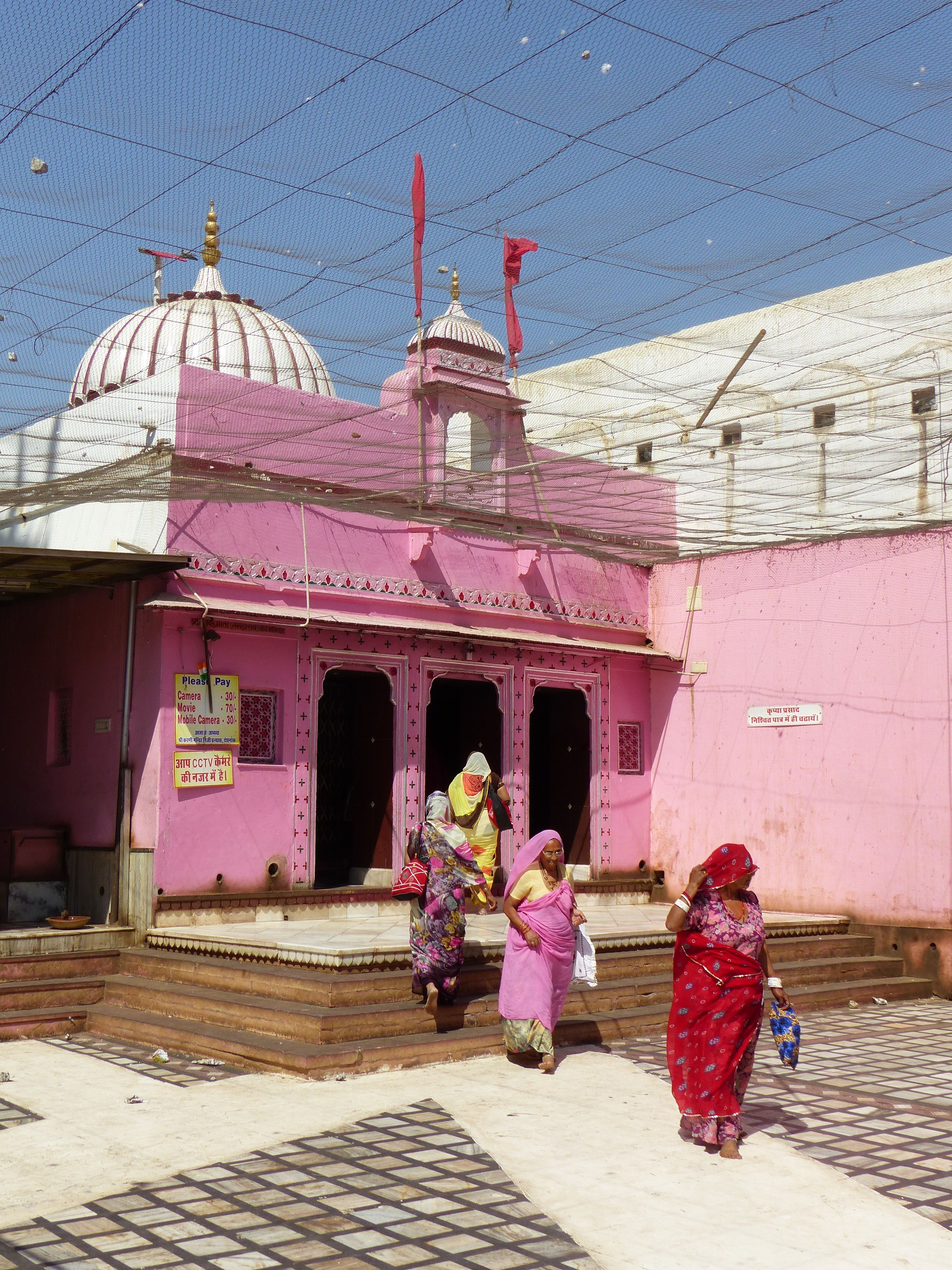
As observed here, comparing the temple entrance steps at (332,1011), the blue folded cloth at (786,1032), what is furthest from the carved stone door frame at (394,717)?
the blue folded cloth at (786,1032)

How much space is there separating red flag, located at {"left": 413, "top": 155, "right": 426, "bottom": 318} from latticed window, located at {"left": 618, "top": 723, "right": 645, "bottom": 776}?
21.7 ft

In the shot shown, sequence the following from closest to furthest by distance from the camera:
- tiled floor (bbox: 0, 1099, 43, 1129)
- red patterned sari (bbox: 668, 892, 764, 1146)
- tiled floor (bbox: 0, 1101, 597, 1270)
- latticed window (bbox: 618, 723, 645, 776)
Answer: tiled floor (bbox: 0, 1101, 597, 1270) < red patterned sari (bbox: 668, 892, 764, 1146) < tiled floor (bbox: 0, 1099, 43, 1129) < latticed window (bbox: 618, 723, 645, 776)

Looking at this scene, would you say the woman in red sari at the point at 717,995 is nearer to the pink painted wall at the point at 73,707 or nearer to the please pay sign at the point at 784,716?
the pink painted wall at the point at 73,707

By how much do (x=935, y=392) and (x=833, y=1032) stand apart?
13.3 ft

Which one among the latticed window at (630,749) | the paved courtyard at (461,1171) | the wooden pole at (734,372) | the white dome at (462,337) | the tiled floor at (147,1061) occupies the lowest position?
the tiled floor at (147,1061)

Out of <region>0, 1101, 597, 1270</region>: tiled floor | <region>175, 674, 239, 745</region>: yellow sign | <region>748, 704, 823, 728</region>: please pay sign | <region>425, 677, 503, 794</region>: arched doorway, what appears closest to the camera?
<region>0, 1101, 597, 1270</region>: tiled floor

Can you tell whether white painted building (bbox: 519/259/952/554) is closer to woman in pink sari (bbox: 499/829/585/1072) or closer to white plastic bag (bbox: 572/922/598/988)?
woman in pink sari (bbox: 499/829/585/1072)

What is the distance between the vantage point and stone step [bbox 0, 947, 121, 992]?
27.0ft

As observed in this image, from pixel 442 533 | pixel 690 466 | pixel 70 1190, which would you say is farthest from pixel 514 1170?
pixel 442 533

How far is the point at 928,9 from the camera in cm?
447

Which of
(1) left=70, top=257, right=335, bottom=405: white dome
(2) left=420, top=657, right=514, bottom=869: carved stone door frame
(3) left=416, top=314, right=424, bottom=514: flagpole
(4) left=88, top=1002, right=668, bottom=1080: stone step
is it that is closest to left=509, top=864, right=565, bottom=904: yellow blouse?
(4) left=88, top=1002, right=668, bottom=1080: stone step

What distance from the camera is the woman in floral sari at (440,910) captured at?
709 cm

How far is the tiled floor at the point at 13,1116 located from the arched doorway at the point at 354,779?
5065 mm

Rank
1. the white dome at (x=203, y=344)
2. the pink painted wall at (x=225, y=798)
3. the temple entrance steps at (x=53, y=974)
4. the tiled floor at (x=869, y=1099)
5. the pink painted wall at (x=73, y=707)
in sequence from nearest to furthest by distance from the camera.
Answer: the tiled floor at (x=869, y=1099)
the temple entrance steps at (x=53, y=974)
the pink painted wall at (x=225, y=798)
the pink painted wall at (x=73, y=707)
the white dome at (x=203, y=344)
